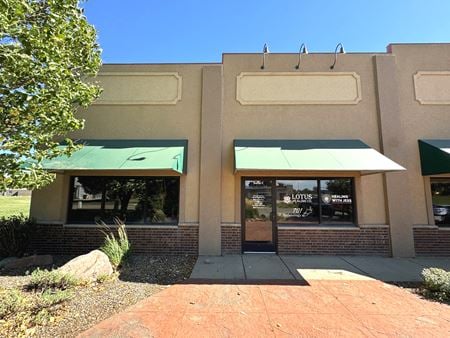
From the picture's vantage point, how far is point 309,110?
9.84 metres

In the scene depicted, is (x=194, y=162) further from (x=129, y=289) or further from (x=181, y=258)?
(x=129, y=289)

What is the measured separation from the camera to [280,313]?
16.2 feet

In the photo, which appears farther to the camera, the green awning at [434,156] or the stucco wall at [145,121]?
the stucco wall at [145,121]

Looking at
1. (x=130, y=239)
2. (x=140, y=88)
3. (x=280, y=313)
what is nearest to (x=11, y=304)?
(x=280, y=313)

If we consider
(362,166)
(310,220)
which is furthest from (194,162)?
(362,166)

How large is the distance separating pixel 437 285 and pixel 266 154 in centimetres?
534

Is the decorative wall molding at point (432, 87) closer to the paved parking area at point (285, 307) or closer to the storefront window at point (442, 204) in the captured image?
the storefront window at point (442, 204)

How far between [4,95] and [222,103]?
6490 mm

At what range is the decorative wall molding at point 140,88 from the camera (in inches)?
394

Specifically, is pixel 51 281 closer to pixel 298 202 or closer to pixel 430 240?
pixel 298 202

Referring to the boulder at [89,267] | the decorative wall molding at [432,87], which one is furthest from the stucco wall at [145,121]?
the decorative wall molding at [432,87]

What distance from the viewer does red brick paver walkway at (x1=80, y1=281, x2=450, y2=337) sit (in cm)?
429

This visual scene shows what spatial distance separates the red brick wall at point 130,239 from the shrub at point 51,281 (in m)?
3.39

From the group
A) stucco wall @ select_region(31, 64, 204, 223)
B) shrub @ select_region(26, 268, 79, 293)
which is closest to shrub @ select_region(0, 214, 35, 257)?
stucco wall @ select_region(31, 64, 204, 223)
